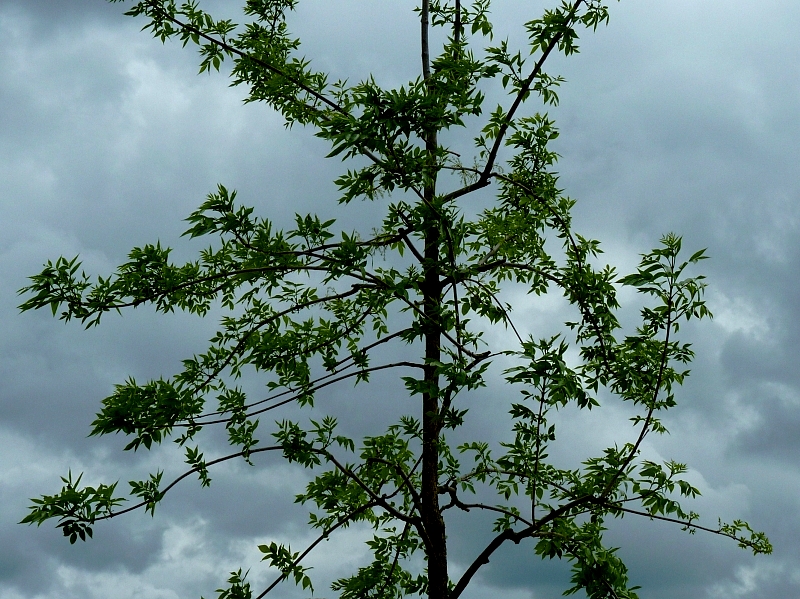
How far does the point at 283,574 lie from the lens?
233 inches

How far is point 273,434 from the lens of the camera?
5910mm

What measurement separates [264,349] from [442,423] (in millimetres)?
1383

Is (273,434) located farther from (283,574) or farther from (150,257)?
(150,257)

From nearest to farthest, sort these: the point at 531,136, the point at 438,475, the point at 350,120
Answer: the point at 350,120, the point at 438,475, the point at 531,136

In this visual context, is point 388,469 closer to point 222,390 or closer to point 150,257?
point 222,390

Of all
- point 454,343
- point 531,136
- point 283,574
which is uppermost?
point 531,136

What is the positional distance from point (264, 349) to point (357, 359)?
68cm

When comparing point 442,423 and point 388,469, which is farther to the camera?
point 388,469

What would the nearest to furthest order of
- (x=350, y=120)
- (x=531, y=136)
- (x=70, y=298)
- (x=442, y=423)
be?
(x=350, y=120), (x=70, y=298), (x=442, y=423), (x=531, y=136)

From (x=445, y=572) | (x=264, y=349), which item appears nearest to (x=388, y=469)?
(x=445, y=572)

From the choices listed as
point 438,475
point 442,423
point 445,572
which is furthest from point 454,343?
point 445,572

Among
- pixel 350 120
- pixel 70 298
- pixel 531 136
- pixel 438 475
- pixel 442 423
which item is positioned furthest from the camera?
pixel 531 136

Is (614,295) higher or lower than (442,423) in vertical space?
higher

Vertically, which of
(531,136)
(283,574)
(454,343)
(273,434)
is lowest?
(283,574)
